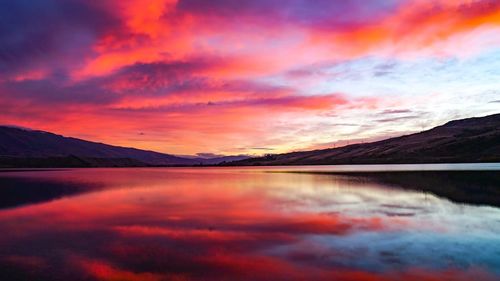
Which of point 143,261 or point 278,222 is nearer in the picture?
point 143,261

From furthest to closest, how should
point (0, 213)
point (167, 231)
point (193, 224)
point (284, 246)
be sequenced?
point (0, 213), point (193, 224), point (167, 231), point (284, 246)

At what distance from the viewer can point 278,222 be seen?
24.4 meters

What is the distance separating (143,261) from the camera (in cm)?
1490

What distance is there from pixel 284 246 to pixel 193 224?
8.47 meters

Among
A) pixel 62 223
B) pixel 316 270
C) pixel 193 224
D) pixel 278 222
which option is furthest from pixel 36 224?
pixel 316 270

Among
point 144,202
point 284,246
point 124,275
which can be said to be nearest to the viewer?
point 124,275

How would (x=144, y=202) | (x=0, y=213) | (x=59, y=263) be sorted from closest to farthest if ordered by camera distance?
(x=59, y=263), (x=0, y=213), (x=144, y=202)

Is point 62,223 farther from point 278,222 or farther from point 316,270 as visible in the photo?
point 316,270

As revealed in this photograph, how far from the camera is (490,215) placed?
24.7 m

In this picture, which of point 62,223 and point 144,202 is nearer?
point 62,223

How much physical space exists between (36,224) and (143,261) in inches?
541

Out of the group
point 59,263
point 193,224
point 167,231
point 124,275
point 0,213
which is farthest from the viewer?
point 0,213

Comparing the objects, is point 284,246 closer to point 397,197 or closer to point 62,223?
point 62,223

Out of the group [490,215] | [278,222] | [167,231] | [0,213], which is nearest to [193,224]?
[167,231]
